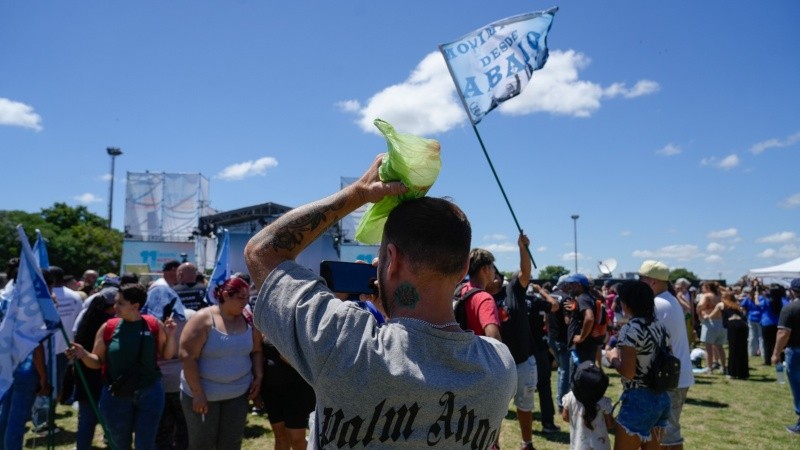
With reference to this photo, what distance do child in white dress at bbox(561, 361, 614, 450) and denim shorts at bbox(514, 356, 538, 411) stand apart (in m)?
1.22

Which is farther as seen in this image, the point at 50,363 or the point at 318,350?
the point at 50,363

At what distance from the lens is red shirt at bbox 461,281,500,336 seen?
3.92 metres

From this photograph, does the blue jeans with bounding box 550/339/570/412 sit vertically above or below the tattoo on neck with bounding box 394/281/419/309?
below

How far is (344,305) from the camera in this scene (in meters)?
1.33

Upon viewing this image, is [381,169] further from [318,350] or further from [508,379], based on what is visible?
[508,379]

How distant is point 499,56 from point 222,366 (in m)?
3.39

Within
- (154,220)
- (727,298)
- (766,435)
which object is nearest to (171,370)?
(766,435)

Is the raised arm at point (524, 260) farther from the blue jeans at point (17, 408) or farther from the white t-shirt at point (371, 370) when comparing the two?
Result: the blue jeans at point (17, 408)

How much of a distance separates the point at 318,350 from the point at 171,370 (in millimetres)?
5024

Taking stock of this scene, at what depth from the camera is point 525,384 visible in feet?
18.9

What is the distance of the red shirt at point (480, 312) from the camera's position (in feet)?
12.9

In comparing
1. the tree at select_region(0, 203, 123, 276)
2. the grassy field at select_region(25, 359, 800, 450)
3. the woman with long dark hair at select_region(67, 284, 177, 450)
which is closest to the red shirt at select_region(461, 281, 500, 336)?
the woman with long dark hair at select_region(67, 284, 177, 450)

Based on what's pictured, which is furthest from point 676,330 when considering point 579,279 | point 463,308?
point 579,279

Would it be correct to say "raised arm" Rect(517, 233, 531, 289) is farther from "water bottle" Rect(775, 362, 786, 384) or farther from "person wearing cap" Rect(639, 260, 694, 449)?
"water bottle" Rect(775, 362, 786, 384)
